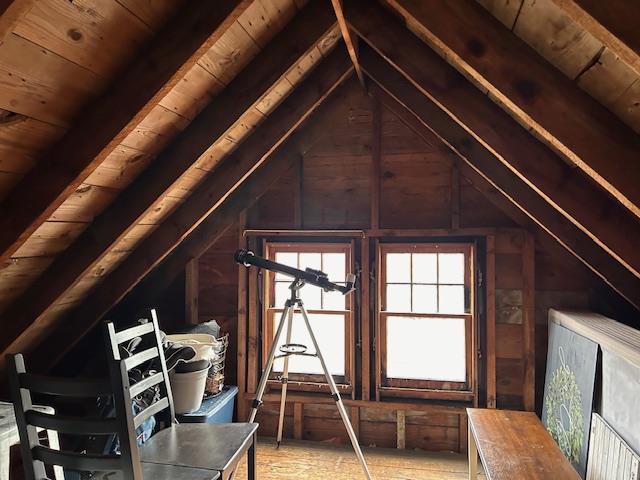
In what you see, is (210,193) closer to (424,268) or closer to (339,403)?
(339,403)

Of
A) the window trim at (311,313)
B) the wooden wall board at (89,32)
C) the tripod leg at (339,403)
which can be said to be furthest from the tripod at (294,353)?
the wooden wall board at (89,32)

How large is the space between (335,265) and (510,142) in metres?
1.84

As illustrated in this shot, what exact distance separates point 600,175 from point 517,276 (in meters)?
1.93

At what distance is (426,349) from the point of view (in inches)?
130

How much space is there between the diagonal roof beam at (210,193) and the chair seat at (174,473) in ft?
4.07

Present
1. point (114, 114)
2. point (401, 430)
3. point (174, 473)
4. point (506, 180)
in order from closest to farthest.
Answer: point (114, 114)
point (174, 473)
point (506, 180)
point (401, 430)

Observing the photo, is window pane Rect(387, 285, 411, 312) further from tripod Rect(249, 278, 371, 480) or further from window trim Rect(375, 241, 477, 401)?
tripod Rect(249, 278, 371, 480)

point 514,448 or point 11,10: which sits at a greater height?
point 11,10

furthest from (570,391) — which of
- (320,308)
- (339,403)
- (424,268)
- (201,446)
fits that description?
(201,446)

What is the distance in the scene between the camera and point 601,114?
1342mm

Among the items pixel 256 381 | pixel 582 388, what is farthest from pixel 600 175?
pixel 256 381

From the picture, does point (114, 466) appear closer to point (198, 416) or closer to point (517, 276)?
point (198, 416)

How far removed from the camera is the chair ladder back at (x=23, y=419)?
4.80ft

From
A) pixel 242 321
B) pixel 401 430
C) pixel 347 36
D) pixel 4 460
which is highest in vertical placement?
pixel 347 36
